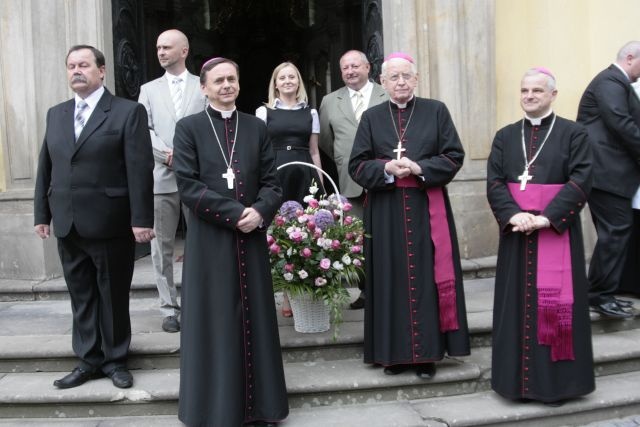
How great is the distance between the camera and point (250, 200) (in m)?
3.78

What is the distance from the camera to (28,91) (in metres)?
6.30

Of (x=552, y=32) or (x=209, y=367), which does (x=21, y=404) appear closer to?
(x=209, y=367)

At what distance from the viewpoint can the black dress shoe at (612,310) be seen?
16.6 feet

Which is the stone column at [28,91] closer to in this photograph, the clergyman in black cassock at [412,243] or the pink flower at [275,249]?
the pink flower at [275,249]

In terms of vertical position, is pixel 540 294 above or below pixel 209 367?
above

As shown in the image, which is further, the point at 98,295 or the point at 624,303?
the point at 624,303

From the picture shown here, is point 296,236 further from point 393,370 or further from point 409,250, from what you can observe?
point 393,370

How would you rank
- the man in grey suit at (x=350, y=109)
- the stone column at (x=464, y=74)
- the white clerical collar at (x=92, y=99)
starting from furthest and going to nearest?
the stone column at (x=464, y=74)
the man in grey suit at (x=350, y=109)
the white clerical collar at (x=92, y=99)

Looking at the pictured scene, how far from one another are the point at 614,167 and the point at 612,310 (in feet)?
3.70

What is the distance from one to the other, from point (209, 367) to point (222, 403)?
0.67 feet

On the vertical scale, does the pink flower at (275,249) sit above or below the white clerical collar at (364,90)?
below

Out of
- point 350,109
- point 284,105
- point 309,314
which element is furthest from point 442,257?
point 284,105

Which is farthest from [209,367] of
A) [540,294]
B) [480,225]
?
[480,225]

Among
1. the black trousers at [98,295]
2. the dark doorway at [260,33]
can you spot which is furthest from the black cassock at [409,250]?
the dark doorway at [260,33]
